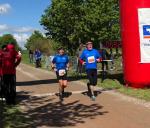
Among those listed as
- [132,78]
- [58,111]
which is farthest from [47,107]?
[132,78]

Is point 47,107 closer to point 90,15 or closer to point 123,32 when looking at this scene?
point 123,32

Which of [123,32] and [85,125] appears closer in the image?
[85,125]

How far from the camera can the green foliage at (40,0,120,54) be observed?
56.2 metres

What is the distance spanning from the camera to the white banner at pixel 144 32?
16750mm

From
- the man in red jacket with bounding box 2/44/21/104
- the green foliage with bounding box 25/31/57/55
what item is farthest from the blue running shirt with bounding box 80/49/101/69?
the green foliage with bounding box 25/31/57/55

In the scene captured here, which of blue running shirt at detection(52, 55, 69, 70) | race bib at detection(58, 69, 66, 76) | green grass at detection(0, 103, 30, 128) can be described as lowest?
green grass at detection(0, 103, 30, 128)

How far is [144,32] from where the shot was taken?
16.8 meters

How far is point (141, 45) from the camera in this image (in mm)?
16906

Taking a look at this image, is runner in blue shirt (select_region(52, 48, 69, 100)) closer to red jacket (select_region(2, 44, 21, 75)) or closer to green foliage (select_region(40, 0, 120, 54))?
red jacket (select_region(2, 44, 21, 75))

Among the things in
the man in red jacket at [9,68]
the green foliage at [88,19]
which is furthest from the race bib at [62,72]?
the green foliage at [88,19]

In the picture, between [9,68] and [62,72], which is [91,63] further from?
[9,68]

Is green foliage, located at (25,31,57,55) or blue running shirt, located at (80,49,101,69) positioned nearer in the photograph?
blue running shirt, located at (80,49,101,69)

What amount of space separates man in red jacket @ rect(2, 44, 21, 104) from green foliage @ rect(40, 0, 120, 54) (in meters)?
41.7

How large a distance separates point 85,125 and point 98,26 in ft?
155
